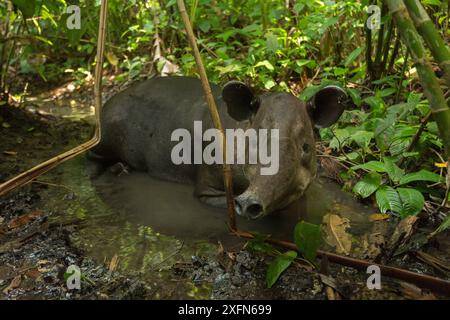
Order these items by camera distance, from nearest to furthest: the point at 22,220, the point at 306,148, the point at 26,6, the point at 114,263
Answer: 1. the point at 114,263
2. the point at 306,148
3. the point at 22,220
4. the point at 26,6

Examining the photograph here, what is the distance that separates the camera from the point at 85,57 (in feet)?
26.8

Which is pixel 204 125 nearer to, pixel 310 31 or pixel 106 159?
pixel 106 159

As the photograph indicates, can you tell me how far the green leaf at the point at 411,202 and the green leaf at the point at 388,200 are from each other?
0.09 feet

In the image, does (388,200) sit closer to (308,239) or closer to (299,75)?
(308,239)


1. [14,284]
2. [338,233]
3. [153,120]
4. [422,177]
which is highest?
[153,120]

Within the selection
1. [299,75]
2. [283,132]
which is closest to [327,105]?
[283,132]

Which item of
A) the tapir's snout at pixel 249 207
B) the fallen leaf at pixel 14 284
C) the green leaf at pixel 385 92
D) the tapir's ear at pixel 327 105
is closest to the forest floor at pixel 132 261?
the fallen leaf at pixel 14 284

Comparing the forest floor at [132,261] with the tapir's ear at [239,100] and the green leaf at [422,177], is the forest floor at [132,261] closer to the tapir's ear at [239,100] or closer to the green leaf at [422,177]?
the green leaf at [422,177]

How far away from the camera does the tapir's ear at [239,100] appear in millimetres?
3039

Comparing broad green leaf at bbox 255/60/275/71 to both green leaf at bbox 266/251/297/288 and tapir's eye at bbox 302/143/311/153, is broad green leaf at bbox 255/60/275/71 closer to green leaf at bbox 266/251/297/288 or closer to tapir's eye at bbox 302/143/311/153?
tapir's eye at bbox 302/143/311/153

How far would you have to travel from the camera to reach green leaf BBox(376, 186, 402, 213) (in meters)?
2.86

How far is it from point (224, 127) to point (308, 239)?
1405 millimetres

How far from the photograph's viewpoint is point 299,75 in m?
5.48
